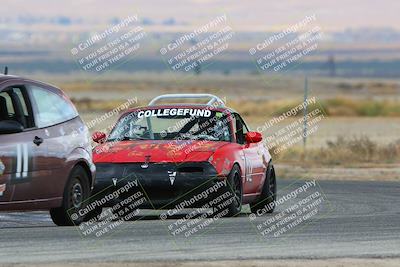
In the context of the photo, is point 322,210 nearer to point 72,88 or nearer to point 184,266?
point 184,266

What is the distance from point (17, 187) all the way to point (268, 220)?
12.1ft

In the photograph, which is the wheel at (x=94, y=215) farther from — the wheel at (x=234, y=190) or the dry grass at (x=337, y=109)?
the dry grass at (x=337, y=109)

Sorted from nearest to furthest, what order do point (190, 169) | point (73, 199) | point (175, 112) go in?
point (73, 199), point (190, 169), point (175, 112)

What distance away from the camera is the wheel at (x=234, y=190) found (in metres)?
17.2

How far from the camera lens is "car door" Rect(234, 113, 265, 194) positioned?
18209mm

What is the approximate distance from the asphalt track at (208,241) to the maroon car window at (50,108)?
122 cm

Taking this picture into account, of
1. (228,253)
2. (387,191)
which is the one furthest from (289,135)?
(228,253)

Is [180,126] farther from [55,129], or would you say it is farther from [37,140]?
[37,140]

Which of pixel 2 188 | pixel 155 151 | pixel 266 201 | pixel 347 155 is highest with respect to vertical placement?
pixel 2 188

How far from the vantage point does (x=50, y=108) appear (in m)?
15.4

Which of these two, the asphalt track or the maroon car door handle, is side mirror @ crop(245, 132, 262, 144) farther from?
the maroon car door handle

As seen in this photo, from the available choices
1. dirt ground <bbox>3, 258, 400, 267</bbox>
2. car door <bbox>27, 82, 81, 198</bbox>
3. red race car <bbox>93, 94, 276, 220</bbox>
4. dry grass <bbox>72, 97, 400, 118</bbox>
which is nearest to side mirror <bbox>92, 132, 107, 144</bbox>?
red race car <bbox>93, 94, 276, 220</bbox>

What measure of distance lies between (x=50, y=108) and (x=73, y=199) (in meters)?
1.09

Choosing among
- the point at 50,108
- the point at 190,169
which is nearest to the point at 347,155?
the point at 190,169
